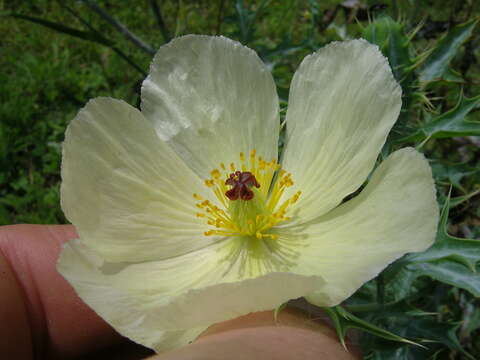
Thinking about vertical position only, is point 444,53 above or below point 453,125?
above

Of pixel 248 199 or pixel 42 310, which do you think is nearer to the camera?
pixel 248 199

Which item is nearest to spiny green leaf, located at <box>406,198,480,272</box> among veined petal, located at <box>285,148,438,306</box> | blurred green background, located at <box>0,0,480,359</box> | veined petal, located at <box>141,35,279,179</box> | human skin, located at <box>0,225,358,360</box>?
blurred green background, located at <box>0,0,480,359</box>

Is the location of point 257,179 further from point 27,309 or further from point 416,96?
point 27,309

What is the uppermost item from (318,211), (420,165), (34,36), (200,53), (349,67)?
(34,36)

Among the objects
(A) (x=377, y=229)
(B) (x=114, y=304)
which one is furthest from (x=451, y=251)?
(B) (x=114, y=304)

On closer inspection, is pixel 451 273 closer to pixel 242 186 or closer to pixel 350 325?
pixel 350 325

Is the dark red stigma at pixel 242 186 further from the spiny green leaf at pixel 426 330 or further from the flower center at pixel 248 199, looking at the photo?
the spiny green leaf at pixel 426 330

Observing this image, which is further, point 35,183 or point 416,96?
point 35,183

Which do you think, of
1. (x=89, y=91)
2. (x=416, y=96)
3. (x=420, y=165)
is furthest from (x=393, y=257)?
(x=89, y=91)
